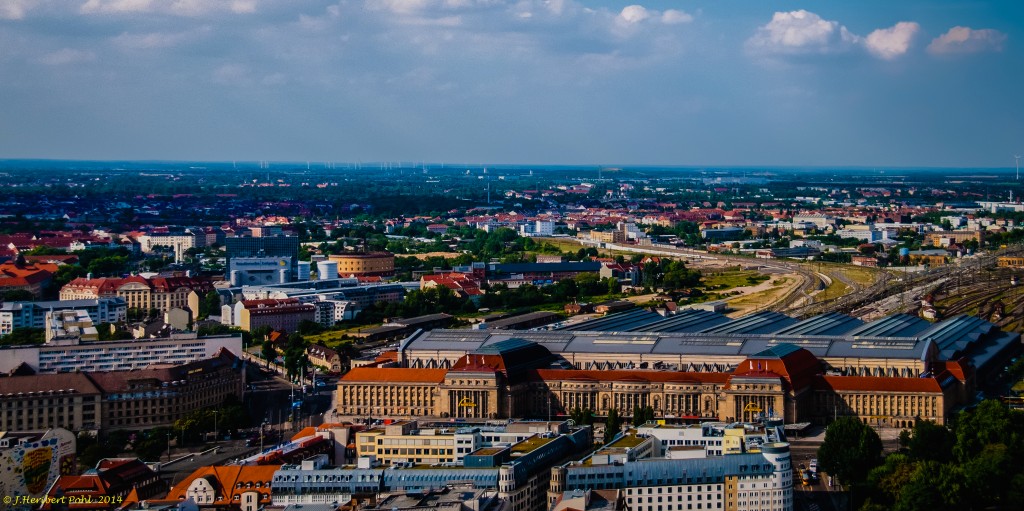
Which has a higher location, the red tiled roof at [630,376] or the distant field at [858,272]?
the red tiled roof at [630,376]

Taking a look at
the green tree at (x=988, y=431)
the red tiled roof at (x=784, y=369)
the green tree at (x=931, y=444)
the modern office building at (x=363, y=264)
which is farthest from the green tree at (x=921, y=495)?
the modern office building at (x=363, y=264)

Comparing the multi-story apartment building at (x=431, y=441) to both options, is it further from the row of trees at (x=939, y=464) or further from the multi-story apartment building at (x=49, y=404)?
the multi-story apartment building at (x=49, y=404)

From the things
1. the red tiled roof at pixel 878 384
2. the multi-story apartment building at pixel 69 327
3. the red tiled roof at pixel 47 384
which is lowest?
the multi-story apartment building at pixel 69 327

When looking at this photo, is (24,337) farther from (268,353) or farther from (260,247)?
(260,247)

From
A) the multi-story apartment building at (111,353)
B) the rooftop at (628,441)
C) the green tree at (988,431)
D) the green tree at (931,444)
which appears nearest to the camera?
the rooftop at (628,441)

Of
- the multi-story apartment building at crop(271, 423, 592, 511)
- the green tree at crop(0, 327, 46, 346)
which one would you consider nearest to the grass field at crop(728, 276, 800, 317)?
the green tree at crop(0, 327, 46, 346)
